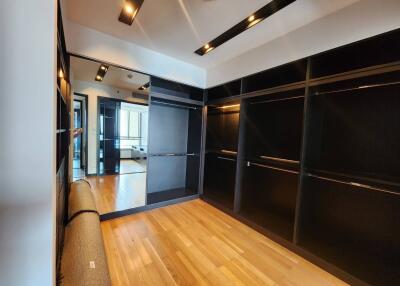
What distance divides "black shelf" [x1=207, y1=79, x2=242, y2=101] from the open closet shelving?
10cm

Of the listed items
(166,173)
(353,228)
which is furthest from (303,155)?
(166,173)

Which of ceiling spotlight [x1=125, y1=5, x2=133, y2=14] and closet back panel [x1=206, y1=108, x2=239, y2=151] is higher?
ceiling spotlight [x1=125, y1=5, x2=133, y2=14]

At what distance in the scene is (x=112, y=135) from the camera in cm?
283

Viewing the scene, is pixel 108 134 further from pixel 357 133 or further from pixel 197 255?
pixel 357 133

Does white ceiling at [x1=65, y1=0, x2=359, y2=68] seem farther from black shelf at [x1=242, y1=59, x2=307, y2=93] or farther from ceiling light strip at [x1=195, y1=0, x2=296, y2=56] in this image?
black shelf at [x1=242, y1=59, x2=307, y2=93]

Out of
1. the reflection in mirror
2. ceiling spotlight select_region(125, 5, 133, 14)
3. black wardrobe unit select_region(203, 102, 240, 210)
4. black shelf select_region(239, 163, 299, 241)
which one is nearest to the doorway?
the reflection in mirror

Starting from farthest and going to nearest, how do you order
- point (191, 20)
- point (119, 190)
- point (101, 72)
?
1. point (119, 190)
2. point (101, 72)
3. point (191, 20)

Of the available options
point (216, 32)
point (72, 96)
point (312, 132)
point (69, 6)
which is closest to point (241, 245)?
point (312, 132)

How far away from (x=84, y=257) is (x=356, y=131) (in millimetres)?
2649

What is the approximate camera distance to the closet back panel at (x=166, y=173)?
3400 mm

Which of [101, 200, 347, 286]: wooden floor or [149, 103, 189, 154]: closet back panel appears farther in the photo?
[149, 103, 189, 154]: closet back panel

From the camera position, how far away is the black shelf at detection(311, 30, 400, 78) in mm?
1546

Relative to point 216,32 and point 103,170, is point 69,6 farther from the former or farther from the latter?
point 103,170

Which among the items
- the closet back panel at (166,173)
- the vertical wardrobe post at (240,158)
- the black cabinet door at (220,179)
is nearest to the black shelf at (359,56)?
the vertical wardrobe post at (240,158)
